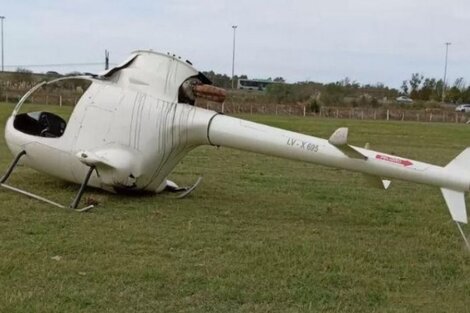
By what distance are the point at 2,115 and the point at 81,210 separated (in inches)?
933

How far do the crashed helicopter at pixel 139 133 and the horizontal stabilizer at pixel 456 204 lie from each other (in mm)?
1261

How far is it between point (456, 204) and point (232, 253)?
8.34ft

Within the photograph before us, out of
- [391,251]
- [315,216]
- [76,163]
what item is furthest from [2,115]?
[391,251]

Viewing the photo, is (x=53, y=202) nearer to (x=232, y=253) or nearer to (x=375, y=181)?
(x=232, y=253)

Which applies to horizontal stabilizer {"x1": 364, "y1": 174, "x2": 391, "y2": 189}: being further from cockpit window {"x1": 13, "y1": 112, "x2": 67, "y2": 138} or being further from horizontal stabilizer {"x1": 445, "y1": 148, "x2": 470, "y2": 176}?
cockpit window {"x1": 13, "y1": 112, "x2": 67, "y2": 138}

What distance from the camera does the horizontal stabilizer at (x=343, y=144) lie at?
741cm

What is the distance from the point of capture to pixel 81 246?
21.0 ft

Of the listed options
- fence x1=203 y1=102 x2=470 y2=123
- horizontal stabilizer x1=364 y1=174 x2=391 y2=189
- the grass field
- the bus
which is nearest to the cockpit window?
the grass field

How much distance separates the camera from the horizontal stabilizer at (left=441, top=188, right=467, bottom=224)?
6.68 meters

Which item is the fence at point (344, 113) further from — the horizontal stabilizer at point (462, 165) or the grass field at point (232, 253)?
the horizontal stabilizer at point (462, 165)

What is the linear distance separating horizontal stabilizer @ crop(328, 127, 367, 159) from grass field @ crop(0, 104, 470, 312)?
0.97m

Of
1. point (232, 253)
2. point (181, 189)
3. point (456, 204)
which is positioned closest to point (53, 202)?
point (181, 189)

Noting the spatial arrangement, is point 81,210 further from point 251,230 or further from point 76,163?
point 251,230

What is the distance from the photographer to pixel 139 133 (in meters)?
8.90
